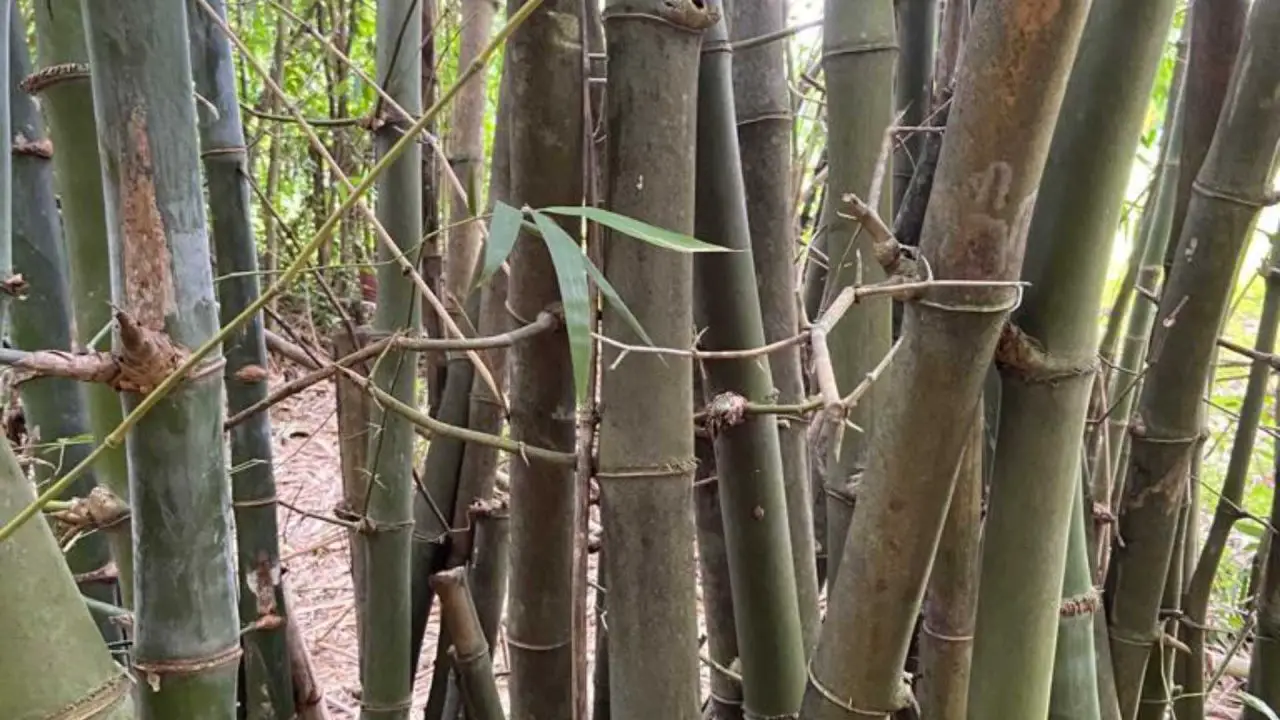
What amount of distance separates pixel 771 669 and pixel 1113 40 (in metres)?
0.47

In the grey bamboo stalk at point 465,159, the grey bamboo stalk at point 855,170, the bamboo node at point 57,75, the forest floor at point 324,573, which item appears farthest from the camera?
the forest floor at point 324,573

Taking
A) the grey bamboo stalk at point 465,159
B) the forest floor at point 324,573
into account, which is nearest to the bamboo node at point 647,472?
the grey bamboo stalk at point 465,159

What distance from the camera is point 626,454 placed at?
62cm

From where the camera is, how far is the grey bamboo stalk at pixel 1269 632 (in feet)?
3.38

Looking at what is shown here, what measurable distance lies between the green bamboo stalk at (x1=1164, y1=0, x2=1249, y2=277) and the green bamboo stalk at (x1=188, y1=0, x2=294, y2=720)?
79 centimetres

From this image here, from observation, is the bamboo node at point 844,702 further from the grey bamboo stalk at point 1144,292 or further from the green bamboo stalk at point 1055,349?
the grey bamboo stalk at point 1144,292

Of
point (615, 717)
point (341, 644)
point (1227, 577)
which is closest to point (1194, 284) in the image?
point (615, 717)

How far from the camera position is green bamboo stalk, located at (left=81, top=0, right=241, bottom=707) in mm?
469

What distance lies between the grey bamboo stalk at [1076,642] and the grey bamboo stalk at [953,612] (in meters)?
0.06

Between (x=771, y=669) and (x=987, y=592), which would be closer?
(x=987, y=592)

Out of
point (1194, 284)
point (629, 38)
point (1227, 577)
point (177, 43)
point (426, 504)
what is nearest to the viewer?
point (177, 43)

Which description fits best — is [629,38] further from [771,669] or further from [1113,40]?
[771,669]

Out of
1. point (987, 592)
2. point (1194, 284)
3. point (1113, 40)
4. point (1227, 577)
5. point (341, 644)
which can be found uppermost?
point (1113, 40)

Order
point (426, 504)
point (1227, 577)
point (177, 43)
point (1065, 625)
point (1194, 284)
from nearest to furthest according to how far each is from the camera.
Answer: point (177, 43)
point (1065, 625)
point (1194, 284)
point (426, 504)
point (1227, 577)
